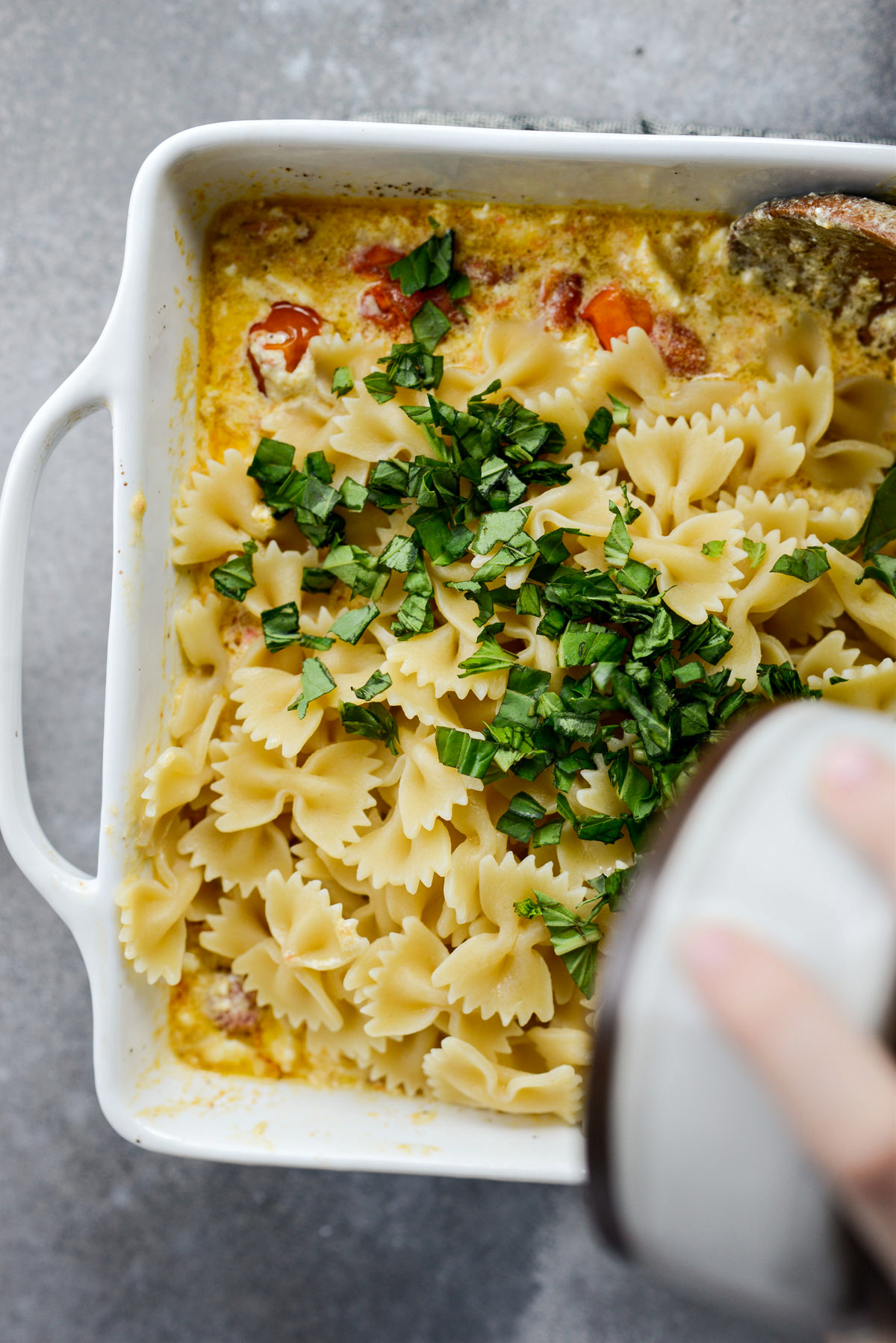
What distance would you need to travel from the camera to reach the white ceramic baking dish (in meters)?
2.15

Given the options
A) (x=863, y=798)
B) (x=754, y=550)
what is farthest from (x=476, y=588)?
(x=863, y=798)

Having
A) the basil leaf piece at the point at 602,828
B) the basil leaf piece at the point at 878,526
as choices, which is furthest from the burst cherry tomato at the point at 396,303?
the basil leaf piece at the point at 602,828

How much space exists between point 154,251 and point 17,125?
1.05m

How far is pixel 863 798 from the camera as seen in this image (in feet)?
3.93

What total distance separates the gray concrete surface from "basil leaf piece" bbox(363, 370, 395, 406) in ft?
A: 3.09

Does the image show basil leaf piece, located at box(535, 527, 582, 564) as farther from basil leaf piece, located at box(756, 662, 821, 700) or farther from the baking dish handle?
the baking dish handle

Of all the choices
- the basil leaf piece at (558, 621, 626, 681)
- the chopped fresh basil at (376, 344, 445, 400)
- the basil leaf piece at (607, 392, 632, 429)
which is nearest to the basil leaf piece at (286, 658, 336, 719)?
the basil leaf piece at (558, 621, 626, 681)

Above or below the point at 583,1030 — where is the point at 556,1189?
below

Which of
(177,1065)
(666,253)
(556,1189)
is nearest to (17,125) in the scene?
(666,253)

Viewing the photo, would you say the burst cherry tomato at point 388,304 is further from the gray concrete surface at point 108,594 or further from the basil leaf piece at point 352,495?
the gray concrete surface at point 108,594

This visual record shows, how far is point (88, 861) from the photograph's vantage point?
9.65 ft

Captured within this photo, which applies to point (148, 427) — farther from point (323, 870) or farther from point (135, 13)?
point (135, 13)

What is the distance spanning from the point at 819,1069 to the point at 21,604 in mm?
1835

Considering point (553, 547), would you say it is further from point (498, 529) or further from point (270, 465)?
point (270, 465)
